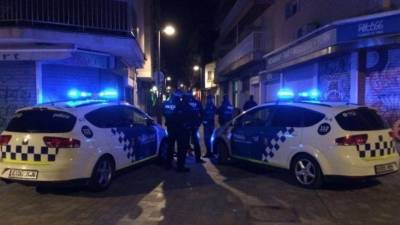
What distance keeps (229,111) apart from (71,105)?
20.8 ft

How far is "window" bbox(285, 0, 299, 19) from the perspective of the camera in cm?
1906

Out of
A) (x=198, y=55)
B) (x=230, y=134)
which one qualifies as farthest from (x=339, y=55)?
(x=198, y=55)

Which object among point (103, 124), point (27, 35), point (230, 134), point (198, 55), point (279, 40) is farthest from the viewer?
point (198, 55)

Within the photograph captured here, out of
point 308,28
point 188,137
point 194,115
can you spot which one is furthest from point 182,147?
point 308,28

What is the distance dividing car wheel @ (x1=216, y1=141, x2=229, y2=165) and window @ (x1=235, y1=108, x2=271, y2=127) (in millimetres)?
731

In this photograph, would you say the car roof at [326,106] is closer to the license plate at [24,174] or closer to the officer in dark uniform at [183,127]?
the officer in dark uniform at [183,127]

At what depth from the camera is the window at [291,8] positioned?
62.5ft

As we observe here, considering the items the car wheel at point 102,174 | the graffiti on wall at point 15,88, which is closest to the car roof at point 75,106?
the car wheel at point 102,174

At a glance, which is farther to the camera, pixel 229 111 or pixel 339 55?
pixel 339 55

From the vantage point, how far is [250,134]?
9.61 meters

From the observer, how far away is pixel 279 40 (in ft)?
69.6

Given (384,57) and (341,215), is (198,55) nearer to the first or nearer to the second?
(384,57)

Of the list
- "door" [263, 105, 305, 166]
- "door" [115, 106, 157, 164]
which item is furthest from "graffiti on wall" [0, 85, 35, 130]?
"door" [263, 105, 305, 166]

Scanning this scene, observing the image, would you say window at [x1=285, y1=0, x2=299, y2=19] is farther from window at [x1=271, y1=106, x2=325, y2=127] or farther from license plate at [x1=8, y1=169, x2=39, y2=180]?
license plate at [x1=8, y1=169, x2=39, y2=180]
